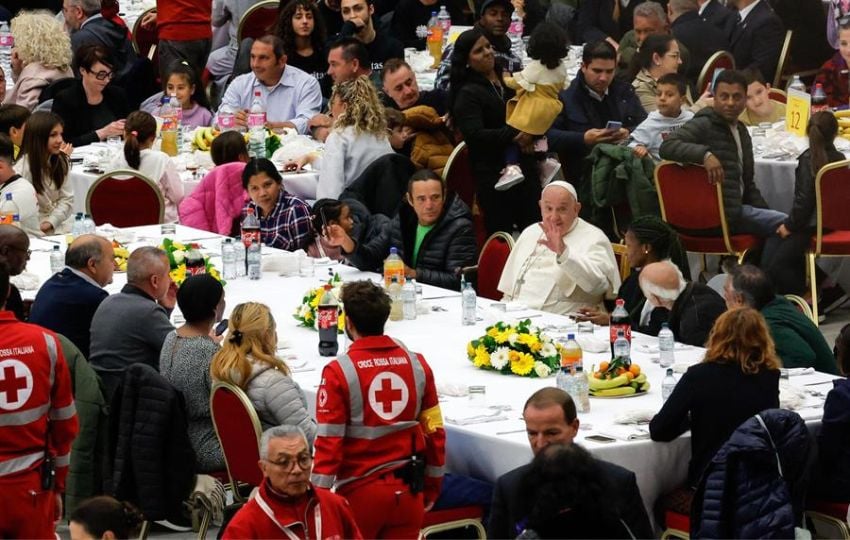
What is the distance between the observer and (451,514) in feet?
21.4

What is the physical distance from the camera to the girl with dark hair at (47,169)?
10250 mm

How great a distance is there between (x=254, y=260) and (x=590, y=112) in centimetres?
252

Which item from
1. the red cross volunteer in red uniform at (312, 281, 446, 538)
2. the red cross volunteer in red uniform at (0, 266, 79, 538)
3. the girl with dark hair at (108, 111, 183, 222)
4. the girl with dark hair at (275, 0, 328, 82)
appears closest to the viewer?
the red cross volunteer in red uniform at (312, 281, 446, 538)

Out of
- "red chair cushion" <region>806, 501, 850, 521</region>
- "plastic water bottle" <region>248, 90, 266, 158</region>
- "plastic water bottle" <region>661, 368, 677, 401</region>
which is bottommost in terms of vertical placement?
"red chair cushion" <region>806, 501, 850, 521</region>

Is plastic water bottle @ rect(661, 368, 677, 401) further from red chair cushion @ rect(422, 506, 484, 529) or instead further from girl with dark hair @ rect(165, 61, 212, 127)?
girl with dark hair @ rect(165, 61, 212, 127)

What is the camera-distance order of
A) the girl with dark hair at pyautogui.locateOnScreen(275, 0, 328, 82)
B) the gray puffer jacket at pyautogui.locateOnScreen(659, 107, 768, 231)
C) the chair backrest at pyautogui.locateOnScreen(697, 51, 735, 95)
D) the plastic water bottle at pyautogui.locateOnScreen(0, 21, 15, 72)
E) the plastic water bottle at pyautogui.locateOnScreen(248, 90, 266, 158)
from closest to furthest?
1. the gray puffer jacket at pyautogui.locateOnScreen(659, 107, 768, 231)
2. the chair backrest at pyautogui.locateOnScreen(697, 51, 735, 95)
3. the plastic water bottle at pyautogui.locateOnScreen(248, 90, 266, 158)
4. the girl with dark hair at pyautogui.locateOnScreen(275, 0, 328, 82)
5. the plastic water bottle at pyautogui.locateOnScreen(0, 21, 15, 72)

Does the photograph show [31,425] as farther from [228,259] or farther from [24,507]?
[228,259]

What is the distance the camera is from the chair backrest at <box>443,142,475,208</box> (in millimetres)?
10461

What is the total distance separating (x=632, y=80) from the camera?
11.2 meters

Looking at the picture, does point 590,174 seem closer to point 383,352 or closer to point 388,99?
point 388,99

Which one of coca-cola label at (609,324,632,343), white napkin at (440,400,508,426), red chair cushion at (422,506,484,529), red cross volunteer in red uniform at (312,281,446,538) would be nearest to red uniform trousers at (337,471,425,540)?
red cross volunteer in red uniform at (312,281,446,538)

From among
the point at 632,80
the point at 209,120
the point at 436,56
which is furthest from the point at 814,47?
the point at 209,120

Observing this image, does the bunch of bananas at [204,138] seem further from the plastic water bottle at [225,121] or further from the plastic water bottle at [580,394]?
the plastic water bottle at [580,394]

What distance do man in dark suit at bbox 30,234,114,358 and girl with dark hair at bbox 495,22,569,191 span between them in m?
3.27
